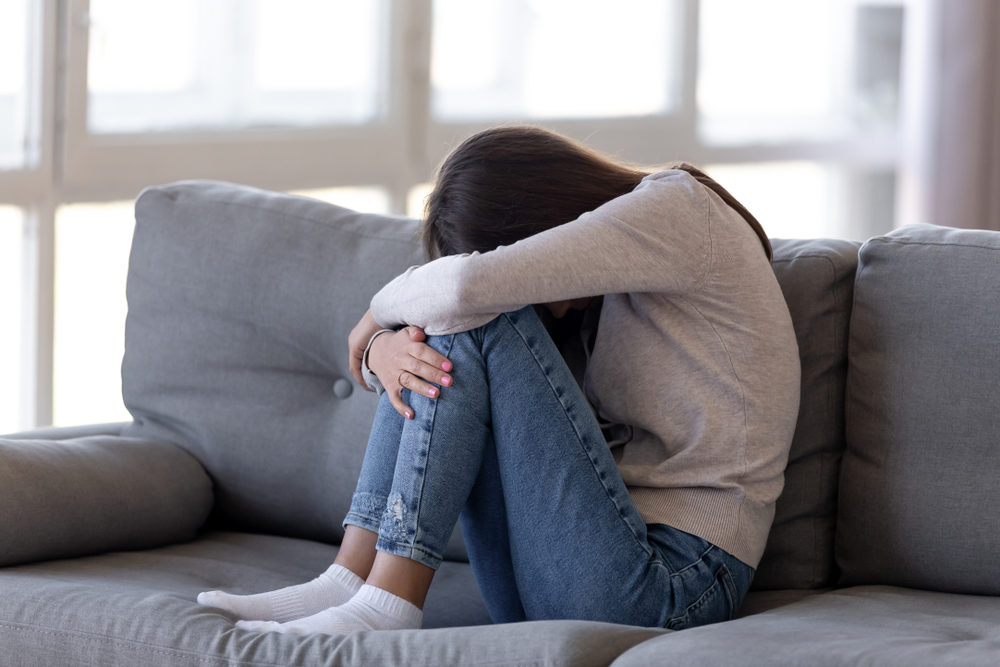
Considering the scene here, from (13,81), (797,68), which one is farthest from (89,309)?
(797,68)

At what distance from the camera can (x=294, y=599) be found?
1.54 meters

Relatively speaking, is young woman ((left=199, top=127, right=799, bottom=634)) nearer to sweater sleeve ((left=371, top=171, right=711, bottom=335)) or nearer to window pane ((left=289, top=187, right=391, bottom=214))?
sweater sleeve ((left=371, top=171, right=711, bottom=335))

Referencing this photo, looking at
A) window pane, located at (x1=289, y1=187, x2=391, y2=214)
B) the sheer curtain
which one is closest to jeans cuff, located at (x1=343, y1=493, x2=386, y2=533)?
window pane, located at (x1=289, y1=187, x2=391, y2=214)

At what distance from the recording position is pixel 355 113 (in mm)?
3098

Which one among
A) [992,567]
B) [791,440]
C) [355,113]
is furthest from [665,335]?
[355,113]

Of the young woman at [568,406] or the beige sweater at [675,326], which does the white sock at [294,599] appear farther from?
the beige sweater at [675,326]

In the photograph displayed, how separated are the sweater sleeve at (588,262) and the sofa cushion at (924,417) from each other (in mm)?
325

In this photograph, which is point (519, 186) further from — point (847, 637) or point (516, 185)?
point (847, 637)

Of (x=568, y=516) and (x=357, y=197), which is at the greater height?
(x=357, y=197)

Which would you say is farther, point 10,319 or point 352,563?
point 10,319

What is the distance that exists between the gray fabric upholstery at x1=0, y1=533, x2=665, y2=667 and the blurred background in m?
1.00

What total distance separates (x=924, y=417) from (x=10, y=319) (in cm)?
175

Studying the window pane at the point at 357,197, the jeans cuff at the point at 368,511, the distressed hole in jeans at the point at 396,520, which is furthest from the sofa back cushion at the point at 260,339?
the window pane at the point at 357,197

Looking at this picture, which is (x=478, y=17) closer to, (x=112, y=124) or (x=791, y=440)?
(x=112, y=124)
